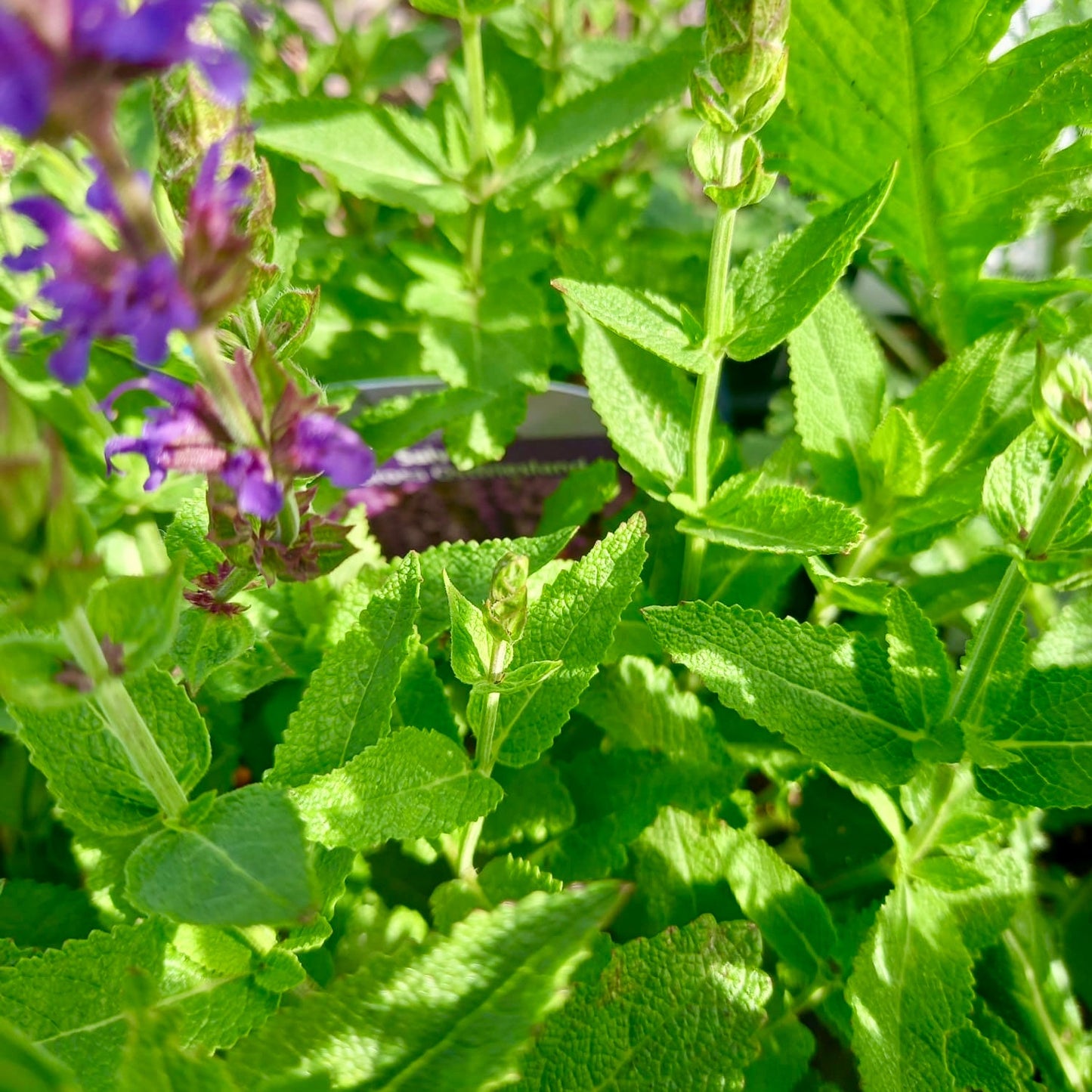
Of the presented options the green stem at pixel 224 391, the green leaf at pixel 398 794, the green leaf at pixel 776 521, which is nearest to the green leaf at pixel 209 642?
the green leaf at pixel 398 794

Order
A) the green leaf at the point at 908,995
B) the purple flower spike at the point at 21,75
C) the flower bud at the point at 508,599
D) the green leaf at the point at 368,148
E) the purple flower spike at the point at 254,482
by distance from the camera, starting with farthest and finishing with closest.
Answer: the green leaf at the point at 368,148
the green leaf at the point at 908,995
the flower bud at the point at 508,599
the purple flower spike at the point at 254,482
the purple flower spike at the point at 21,75

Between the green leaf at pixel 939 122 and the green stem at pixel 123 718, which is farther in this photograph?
the green leaf at pixel 939 122

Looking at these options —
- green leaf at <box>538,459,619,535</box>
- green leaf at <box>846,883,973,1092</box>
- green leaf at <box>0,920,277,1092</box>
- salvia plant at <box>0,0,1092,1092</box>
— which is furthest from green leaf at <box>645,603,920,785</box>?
green leaf at <box>0,920,277,1092</box>

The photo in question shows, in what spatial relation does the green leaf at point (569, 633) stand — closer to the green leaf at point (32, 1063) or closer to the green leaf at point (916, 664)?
the green leaf at point (916, 664)

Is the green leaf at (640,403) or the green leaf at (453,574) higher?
the green leaf at (640,403)

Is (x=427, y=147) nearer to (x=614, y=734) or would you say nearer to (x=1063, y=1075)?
(x=614, y=734)

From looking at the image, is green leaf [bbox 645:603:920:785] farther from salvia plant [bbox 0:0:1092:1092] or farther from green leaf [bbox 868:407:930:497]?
green leaf [bbox 868:407:930:497]

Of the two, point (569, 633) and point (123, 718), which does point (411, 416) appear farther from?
point (123, 718)

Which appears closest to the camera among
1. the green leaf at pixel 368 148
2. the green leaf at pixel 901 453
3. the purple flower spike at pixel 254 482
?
the purple flower spike at pixel 254 482
